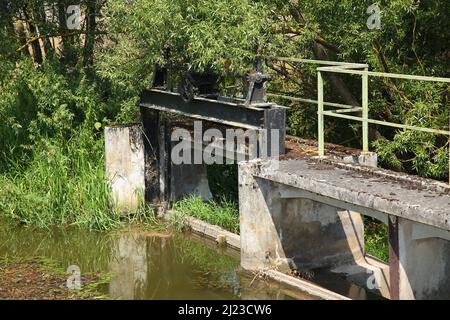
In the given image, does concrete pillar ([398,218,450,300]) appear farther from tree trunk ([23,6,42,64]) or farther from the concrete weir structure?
tree trunk ([23,6,42,64])

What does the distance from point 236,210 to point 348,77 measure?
8.95ft

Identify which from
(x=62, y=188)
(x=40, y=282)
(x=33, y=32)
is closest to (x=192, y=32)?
(x=62, y=188)

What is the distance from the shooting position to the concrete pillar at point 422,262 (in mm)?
8680

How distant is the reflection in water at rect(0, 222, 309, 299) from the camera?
397 inches

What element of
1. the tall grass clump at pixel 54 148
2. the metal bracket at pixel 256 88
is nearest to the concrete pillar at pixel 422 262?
the metal bracket at pixel 256 88

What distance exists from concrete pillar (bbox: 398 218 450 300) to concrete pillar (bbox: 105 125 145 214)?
5.30m

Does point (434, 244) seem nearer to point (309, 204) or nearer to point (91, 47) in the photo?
point (309, 204)

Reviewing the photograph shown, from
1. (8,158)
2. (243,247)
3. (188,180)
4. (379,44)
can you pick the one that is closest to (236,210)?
(188,180)

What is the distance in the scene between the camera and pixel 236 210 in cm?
1273

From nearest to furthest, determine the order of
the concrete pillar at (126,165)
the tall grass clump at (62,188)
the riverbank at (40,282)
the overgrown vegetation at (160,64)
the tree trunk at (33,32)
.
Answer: the riverbank at (40,282) < the overgrown vegetation at (160,64) < the tall grass clump at (62,188) < the concrete pillar at (126,165) < the tree trunk at (33,32)

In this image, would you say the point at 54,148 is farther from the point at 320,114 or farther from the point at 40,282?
the point at 320,114

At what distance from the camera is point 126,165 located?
13.1m

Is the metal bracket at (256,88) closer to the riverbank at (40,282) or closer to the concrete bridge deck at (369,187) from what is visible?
the concrete bridge deck at (369,187)

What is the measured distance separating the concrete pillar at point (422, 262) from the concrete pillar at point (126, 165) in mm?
5297
